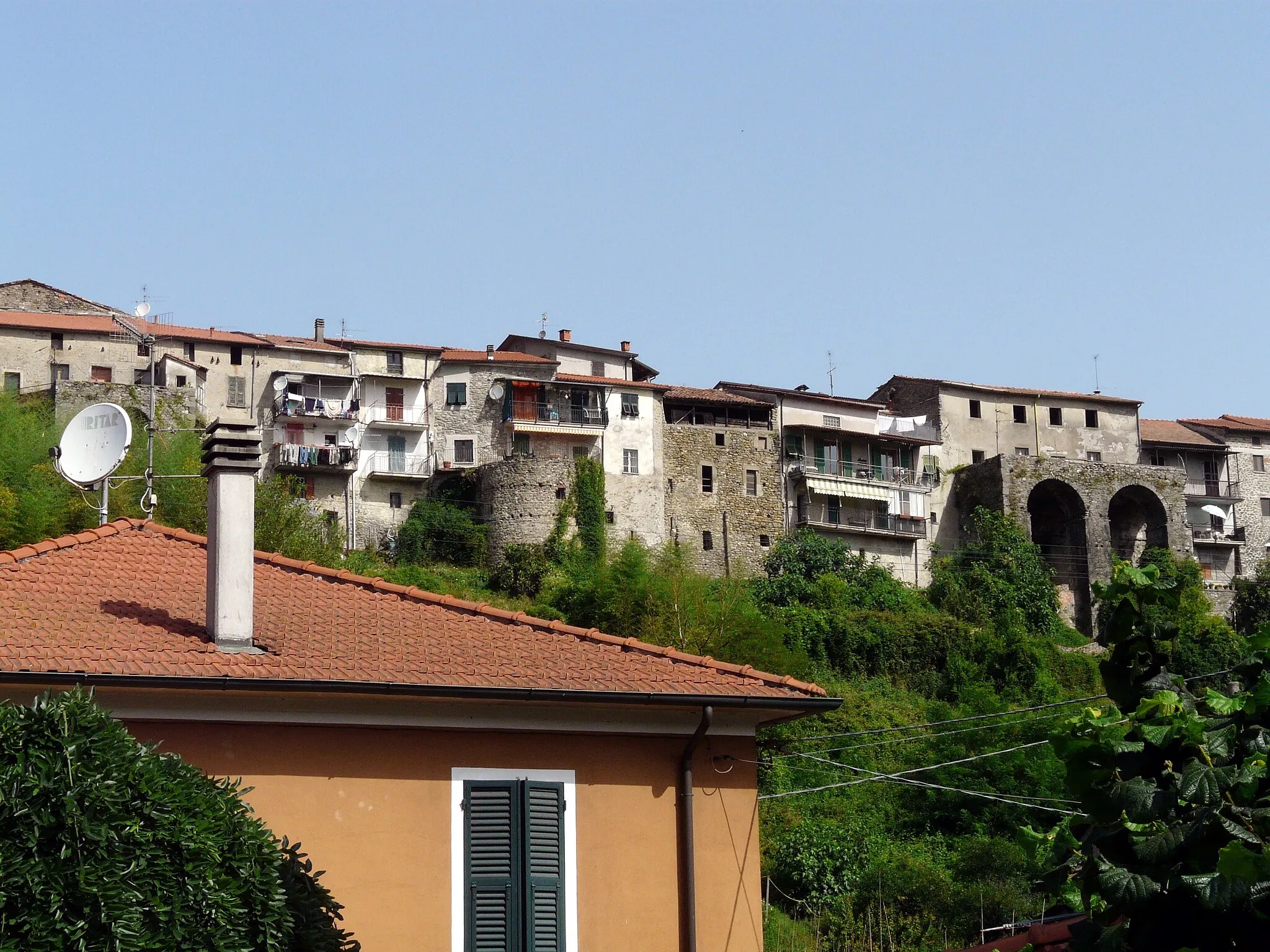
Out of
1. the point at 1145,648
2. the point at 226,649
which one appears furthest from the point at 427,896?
the point at 1145,648

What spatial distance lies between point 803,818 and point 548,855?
102ft

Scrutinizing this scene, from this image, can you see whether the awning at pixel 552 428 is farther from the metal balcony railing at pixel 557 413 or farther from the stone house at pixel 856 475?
the stone house at pixel 856 475

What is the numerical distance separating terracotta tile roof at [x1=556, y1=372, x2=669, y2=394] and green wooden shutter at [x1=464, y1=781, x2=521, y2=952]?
5847 cm

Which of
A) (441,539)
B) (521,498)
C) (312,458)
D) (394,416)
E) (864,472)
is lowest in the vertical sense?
(441,539)

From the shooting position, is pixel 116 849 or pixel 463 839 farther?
pixel 463 839

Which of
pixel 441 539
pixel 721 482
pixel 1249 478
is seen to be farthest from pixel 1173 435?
pixel 441 539

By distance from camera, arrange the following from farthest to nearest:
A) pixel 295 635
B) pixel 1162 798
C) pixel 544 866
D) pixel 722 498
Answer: pixel 722 498
pixel 295 635
pixel 544 866
pixel 1162 798

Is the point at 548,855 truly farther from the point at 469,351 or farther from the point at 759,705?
the point at 469,351

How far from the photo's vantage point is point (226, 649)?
1191 cm

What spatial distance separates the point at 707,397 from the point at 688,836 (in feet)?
202

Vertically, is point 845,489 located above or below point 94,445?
above

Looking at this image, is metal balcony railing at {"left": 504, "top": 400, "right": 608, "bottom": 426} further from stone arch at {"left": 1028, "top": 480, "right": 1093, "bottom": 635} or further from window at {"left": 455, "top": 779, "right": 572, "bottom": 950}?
window at {"left": 455, "top": 779, "right": 572, "bottom": 950}

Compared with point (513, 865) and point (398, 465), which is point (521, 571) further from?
point (513, 865)

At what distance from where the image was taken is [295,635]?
12.5 m
